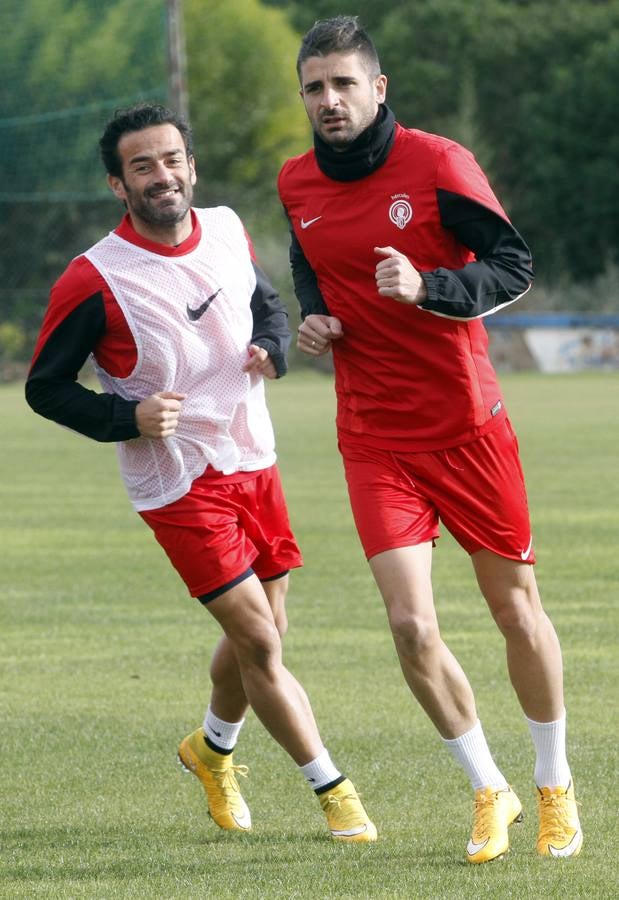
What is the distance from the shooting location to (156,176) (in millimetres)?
5434

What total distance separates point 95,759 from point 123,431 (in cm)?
171

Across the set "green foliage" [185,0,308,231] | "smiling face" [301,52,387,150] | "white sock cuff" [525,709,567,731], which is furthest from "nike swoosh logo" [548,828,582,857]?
"green foliage" [185,0,308,231]

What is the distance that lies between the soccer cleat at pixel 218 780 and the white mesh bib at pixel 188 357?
3.12 feet

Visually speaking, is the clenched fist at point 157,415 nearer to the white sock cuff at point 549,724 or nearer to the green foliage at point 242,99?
the white sock cuff at point 549,724

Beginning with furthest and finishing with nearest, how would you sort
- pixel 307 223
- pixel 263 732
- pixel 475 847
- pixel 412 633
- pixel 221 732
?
pixel 263 732 < pixel 221 732 < pixel 307 223 < pixel 412 633 < pixel 475 847

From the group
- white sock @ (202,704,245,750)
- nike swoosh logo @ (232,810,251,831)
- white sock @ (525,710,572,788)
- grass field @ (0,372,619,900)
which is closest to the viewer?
grass field @ (0,372,619,900)

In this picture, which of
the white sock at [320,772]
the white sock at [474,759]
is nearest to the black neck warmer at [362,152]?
the white sock at [474,759]

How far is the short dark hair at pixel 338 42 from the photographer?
5.37 m

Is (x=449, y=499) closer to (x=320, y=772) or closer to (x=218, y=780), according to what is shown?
(x=320, y=772)

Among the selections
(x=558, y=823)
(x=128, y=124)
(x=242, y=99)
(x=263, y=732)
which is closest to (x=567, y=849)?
(x=558, y=823)

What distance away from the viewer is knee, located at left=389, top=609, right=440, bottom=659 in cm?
523

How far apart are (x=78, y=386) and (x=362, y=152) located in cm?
120

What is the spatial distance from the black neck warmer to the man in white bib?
46 cm

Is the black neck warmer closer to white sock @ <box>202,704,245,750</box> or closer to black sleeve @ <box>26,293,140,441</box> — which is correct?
black sleeve @ <box>26,293,140,441</box>
